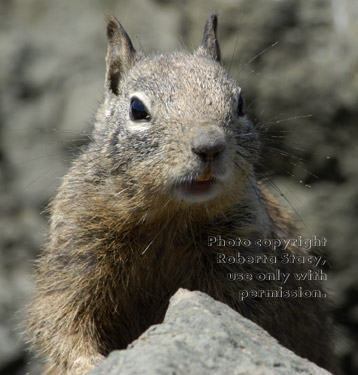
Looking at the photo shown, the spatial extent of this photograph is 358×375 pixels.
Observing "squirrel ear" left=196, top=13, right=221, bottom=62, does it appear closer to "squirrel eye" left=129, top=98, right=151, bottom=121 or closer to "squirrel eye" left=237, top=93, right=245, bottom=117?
"squirrel eye" left=237, top=93, right=245, bottom=117

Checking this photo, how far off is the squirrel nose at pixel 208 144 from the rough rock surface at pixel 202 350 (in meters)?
0.74

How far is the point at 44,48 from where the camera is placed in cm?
816

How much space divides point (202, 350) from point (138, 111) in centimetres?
181

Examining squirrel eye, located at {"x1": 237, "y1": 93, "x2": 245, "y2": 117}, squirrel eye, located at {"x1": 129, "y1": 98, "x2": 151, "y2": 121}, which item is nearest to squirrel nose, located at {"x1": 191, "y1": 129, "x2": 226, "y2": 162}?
squirrel eye, located at {"x1": 129, "y1": 98, "x2": 151, "y2": 121}

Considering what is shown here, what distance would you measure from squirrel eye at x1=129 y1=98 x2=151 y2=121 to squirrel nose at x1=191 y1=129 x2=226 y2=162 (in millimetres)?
628

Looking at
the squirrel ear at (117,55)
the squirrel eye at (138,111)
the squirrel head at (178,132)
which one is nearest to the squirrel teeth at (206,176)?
the squirrel head at (178,132)

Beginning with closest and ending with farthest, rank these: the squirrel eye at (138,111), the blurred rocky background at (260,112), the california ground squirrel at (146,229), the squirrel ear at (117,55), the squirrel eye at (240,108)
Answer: the california ground squirrel at (146,229)
the squirrel eye at (138,111)
the squirrel eye at (240,108)
the squirrel ear at (117,55)
the blurred rocky background at (260,112)

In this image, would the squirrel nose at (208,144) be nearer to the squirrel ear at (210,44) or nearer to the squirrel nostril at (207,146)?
the squirrel nostril at (207,146)

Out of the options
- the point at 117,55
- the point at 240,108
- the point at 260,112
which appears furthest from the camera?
the point at 260,112

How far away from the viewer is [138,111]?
4.05 m

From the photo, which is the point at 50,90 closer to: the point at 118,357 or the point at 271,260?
the point at 271,260

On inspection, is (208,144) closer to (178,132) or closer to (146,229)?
(178,132)

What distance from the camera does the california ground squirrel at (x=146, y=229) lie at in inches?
149

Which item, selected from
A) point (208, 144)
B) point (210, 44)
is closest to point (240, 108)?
point (210, 44)
